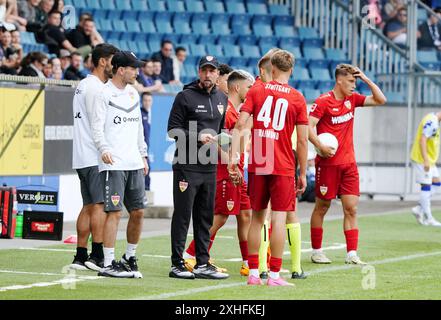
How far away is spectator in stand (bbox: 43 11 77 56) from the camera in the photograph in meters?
21.2

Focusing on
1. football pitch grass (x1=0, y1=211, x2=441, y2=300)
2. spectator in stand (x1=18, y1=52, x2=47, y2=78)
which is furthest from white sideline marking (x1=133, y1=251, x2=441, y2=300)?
spectator in stand (x1=18, y1=52, x2=47, y2=78)

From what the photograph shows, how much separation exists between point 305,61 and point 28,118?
1084 centimetres

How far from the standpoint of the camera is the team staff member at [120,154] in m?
11.4

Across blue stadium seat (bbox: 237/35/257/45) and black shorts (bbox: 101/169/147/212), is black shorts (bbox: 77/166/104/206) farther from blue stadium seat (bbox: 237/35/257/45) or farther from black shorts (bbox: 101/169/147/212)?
blue stadium seat (bbox: 237/35/257/45)

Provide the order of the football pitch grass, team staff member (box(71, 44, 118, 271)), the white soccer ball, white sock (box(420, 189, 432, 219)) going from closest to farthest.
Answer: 1. the football pitch grass
2. team staff member (box(71, 44, 118, 271))
3. the white soccer ball
4. white sock (box(420, 189, 432, 219))

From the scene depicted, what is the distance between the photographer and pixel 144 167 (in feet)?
39.1

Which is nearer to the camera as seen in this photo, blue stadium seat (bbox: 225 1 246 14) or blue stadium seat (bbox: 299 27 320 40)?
blue stadium seat (bbox: 225 1 246 14)

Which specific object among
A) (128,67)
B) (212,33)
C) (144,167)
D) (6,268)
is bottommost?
(6,268)

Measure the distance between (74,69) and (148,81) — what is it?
188 cm

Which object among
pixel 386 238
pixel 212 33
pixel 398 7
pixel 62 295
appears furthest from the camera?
pixel 398 7

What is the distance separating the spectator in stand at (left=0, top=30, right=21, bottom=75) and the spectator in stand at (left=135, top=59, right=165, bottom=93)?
8.54 ft

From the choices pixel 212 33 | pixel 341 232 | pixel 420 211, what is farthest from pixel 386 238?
pixel 212 33

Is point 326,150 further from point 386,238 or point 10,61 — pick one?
point 10,61

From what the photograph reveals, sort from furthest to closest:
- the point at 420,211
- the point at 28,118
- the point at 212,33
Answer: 1. the point at 212,33
2. the point at 420,211
3. the point at 28,118
